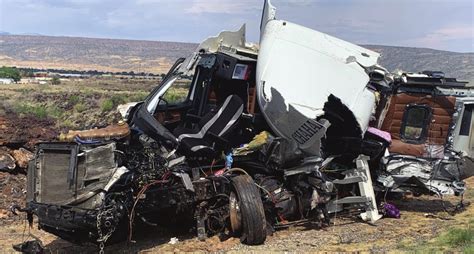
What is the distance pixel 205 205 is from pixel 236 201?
48cm

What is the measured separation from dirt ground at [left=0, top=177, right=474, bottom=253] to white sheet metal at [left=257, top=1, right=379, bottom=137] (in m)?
1.55

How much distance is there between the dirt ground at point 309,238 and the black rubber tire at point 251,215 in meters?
0.12

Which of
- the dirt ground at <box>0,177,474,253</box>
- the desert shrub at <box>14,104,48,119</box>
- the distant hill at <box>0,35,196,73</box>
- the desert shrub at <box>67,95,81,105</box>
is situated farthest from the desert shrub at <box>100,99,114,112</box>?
the distant hill at <box>0,35,196,73</box>

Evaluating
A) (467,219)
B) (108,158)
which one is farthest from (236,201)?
(467,219)

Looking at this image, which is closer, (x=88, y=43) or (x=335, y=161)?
(x=335, y=161)

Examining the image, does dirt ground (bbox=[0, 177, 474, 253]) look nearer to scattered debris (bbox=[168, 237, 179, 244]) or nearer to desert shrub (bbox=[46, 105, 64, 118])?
scattered debris (bbox=[168, 237, 179, 244])

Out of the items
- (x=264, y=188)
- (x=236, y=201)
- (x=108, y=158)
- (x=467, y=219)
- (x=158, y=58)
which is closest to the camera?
(x=108, y=158)

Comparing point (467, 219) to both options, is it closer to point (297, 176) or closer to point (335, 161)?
point (335, 161)

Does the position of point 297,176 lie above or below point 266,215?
above

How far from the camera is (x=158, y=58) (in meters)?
159

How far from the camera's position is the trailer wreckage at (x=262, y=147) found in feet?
21.8

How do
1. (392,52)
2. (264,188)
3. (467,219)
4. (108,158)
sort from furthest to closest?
(392,52) → (467,219) → (264,188) → (108,158)

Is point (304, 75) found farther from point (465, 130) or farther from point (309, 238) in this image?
point (465, 130)

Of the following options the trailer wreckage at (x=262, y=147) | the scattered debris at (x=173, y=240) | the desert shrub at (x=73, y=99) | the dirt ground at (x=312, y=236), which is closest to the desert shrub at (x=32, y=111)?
the desert shrub at (x=73, y=99)
